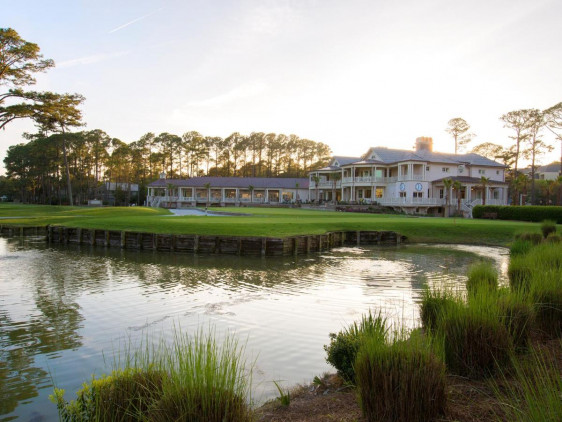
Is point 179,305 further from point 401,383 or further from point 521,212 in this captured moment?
point 521,212

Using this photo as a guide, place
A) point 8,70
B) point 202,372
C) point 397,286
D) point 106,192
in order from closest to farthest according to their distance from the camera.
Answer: point 202,372 < point 397,286 < point 8,70 < point 106,192

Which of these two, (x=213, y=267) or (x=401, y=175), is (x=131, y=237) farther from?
(x=401, y=175)

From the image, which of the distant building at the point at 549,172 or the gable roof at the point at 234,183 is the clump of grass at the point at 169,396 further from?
the distant building at the point at 549,172

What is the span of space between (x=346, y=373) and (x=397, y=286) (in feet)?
28.9

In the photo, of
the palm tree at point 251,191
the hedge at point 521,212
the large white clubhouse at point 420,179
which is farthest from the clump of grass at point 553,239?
the palm tree at point 251,191

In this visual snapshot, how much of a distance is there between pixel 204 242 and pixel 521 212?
36393mm

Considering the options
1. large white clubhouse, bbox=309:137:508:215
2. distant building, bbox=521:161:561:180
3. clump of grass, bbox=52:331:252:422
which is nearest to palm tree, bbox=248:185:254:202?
large white clubhouse, bbox=309:137:508:215

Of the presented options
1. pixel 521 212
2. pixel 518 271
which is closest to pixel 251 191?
pixel 521 212

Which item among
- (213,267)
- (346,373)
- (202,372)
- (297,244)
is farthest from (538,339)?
(297,244)

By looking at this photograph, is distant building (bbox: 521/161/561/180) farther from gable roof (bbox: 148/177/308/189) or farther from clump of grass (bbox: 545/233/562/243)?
clump of grass (bbox: 545/233/562/243)

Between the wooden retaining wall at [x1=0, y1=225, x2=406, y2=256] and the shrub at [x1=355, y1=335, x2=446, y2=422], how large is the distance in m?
17.4

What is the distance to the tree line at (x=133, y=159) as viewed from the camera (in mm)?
85500

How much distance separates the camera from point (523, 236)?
869 inches

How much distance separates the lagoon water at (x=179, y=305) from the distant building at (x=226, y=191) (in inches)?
2304
